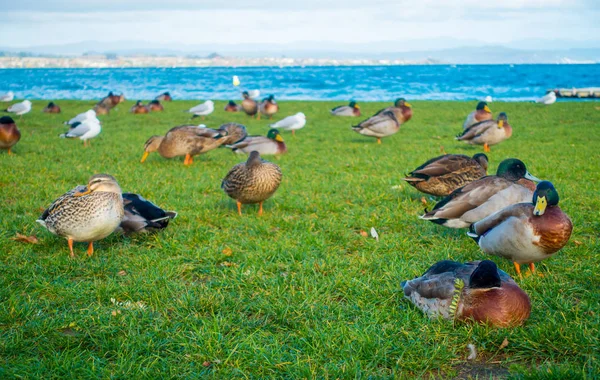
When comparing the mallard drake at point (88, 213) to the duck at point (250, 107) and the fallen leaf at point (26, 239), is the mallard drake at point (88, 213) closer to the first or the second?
the fallen leaf at point (26, 239)

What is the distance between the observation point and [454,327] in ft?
11.3

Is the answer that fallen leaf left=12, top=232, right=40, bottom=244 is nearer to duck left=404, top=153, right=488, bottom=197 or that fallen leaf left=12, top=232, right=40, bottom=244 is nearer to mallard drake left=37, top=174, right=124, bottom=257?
mallard drake left=37, top=174, right=124, bottom=257

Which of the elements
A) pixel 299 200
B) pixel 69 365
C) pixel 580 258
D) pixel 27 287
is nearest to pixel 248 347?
pixel 69 365

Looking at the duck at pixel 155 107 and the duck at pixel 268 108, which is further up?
the duck at pixel 268 108

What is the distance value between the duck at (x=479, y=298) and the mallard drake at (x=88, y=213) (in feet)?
9.34

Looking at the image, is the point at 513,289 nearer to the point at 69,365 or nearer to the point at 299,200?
the point at 69,365

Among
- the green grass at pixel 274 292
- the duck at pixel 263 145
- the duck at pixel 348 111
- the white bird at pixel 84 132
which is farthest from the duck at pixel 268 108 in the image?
the green grass at pixel 274 292

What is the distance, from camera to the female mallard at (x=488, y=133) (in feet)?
37.3

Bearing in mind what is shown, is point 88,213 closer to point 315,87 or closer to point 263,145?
point 263,145

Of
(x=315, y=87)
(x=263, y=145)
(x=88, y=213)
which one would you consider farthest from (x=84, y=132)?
(x=315, y=87)

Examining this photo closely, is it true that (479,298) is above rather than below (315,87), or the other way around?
below

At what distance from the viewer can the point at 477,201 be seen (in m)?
5.12

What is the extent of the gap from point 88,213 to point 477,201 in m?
3.66

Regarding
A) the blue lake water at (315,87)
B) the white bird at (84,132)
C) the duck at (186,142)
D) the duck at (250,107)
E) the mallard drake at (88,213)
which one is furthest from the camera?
the blue lake water at (315,87)
